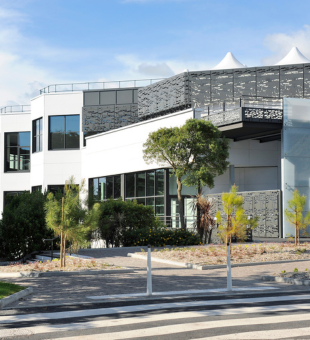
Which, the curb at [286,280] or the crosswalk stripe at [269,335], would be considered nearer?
the crosswalk stripe at [269,335]

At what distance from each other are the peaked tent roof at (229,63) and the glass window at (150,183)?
432 inches

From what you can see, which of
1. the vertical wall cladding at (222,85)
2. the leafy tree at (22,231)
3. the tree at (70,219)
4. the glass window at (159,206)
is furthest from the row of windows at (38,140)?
the tree at (70,219)

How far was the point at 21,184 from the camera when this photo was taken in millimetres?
45719

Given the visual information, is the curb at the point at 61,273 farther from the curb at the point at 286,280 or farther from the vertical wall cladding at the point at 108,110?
the vertical wall cladding at the point at 108,110

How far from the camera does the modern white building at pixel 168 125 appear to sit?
2636cm

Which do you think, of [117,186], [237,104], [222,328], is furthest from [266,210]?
[222,328]

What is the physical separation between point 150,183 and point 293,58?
48.3ft

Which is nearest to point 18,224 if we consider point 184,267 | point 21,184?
point 184,267

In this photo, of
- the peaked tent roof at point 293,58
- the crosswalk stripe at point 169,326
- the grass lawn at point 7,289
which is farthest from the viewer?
the peaked tent roof at point 293,58

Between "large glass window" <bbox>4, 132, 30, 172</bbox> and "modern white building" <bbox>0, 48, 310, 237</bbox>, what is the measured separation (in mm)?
93

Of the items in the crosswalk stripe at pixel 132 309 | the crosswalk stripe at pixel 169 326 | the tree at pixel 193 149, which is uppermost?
the tree at pixel 193 149

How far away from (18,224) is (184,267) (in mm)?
7256

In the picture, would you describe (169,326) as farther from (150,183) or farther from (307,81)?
(307,81)

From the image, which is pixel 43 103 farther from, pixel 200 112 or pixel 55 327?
pixel 55 327
